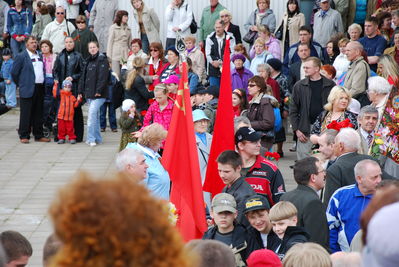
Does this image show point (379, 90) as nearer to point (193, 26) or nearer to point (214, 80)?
point (214, 80)

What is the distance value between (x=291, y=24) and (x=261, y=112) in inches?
199

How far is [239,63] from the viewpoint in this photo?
15.0 metres

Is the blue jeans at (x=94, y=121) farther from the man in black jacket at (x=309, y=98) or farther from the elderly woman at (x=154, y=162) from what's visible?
the elderly woman at (x=154, y=162)

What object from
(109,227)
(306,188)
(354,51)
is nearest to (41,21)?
(354,51)

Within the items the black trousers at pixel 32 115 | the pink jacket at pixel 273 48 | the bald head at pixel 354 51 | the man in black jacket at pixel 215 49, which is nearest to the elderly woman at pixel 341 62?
the bald head at pixel 354 51

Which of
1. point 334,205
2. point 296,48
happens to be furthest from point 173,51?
point 334,205

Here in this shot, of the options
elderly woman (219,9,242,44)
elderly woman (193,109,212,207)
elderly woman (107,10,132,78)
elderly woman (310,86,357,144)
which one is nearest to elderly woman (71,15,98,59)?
elderly woman (107,10,132,78)

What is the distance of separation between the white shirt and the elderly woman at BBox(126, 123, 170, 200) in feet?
27.1

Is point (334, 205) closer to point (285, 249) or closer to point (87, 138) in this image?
point (285, 249)

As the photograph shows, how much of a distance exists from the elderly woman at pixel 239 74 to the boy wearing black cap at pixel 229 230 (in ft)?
26.6

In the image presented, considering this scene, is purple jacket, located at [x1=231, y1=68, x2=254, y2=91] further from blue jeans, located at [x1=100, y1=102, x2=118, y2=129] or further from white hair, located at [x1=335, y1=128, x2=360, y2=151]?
white hair, located at [x1=335, y1=128, x2=360, y2=151]

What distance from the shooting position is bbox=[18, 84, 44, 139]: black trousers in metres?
16.0

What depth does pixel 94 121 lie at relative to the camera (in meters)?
15.6

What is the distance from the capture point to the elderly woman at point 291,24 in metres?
16.8
